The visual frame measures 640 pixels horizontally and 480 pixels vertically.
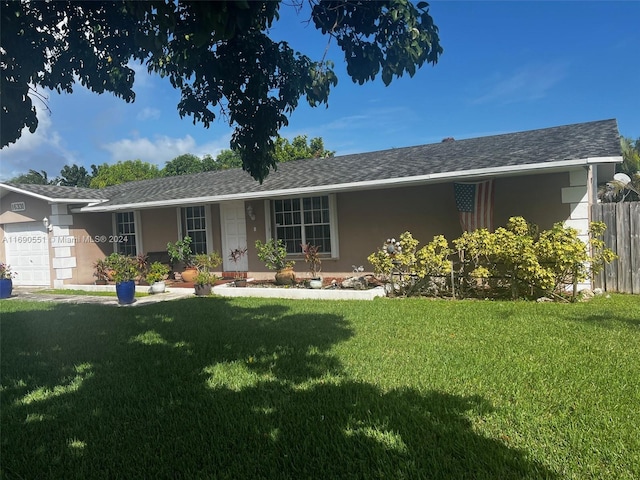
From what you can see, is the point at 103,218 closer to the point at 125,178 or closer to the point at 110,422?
the point at 110,422

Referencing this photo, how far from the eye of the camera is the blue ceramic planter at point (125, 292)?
10.8m

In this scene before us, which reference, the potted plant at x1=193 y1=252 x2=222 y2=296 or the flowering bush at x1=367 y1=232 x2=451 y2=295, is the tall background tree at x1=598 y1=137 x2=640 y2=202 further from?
the potted plant at x1=193 y1=252 x2=222 y2=296

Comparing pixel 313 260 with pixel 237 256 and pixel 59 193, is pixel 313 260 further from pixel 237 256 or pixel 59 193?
pixel 59 193

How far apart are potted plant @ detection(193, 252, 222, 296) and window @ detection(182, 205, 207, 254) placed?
25.7 inches

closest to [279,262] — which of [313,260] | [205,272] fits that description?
[313,260]

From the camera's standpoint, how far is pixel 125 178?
166 ft

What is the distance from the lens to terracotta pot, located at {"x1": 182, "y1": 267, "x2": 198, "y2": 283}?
44.8 feet

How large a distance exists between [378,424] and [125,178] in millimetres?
53399

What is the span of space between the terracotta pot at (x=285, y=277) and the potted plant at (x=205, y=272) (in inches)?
70.1

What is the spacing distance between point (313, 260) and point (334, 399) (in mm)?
8009

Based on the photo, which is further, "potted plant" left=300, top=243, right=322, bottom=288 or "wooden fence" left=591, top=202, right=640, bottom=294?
"potted plant" left=300, top=243, right=322, bottom=288

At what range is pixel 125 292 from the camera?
10836 mm

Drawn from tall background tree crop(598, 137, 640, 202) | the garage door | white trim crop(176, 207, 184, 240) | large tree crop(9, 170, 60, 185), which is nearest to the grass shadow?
white trim crop(176, 207, 184, 240)

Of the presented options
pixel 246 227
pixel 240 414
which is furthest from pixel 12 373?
pixel 246 227
